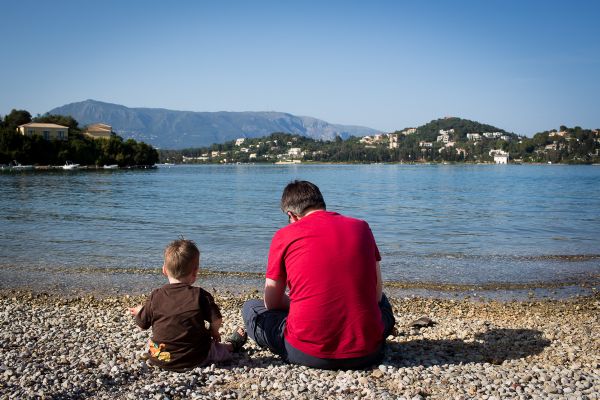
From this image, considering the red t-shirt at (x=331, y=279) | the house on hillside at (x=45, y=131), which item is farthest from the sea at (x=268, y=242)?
the house on hillside at (x=45, y=131)

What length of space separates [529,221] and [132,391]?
2485 cm

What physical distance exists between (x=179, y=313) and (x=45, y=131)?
14478 centimetres

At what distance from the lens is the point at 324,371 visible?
16.9 ft

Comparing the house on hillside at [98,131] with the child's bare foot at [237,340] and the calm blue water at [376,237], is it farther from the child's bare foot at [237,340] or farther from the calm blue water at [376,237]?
the child's bare foot at [237,340]

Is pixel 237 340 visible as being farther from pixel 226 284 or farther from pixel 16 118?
pixel 16 118

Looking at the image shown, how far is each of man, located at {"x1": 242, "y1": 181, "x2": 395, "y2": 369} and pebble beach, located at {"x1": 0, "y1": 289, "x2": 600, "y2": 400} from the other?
266mm

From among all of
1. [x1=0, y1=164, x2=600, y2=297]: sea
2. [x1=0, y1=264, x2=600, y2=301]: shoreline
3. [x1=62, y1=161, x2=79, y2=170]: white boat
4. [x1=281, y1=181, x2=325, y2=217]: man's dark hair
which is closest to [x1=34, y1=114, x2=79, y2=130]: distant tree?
[x1=62, y1=161, x2=79, y2=170]: white boat

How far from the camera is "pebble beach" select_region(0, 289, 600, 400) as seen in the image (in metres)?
4.70

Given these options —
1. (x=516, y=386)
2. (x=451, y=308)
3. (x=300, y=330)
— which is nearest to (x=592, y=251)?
(x=451, y=308)

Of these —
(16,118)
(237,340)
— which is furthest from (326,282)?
(16,118)

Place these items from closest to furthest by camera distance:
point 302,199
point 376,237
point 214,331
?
point 302,199
point 214,331
point 376,237

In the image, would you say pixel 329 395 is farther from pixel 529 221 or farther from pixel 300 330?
pixel 529 221

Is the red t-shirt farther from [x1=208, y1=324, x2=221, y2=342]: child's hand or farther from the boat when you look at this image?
the boat

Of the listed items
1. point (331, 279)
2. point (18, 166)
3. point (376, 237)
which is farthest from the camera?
point (18, 166)
